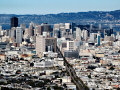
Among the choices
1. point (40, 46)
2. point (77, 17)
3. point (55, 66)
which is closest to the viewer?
point (55, 66)

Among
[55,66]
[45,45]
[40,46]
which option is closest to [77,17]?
[40,46]

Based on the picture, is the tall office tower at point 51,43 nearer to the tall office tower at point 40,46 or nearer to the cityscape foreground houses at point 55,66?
A: the cityscape foreground houses at point 55,66

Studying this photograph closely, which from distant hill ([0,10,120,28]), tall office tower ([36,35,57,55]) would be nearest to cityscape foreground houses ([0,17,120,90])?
tall office tower ([36,35,57,55])

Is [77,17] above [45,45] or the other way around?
above

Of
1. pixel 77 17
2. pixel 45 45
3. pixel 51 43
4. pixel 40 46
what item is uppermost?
pixel 77 17

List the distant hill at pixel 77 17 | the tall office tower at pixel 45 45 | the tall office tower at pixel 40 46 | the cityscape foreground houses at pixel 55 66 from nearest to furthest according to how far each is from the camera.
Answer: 1. the cityscape foreground houses at pixel 55 66
2. the tall office tower at pixel 45 45
3. the tall office tower at pixel 40 46
4. the distant hill at pixel 77 17

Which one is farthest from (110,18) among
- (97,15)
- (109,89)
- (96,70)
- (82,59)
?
(109,89)

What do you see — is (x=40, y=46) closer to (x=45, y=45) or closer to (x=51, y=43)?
(x=45, y=45)

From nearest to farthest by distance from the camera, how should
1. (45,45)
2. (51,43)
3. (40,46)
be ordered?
(45,45), (51,43), (40,46)

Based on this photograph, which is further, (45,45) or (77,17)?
(77,17)

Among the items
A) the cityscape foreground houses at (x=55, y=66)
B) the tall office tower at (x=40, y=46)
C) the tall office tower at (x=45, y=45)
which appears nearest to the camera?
the cityscape foreground houses at (x=55, y=66)

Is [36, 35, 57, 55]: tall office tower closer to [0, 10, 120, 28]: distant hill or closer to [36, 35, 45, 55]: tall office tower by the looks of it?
[36, 35, 45, 55]: tall office tower

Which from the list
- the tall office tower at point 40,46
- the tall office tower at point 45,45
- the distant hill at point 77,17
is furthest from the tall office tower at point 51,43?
the distant hill at point 77,17
